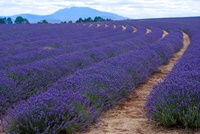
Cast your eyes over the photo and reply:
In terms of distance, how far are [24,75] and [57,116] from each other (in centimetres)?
219

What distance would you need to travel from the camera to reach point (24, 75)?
538cm

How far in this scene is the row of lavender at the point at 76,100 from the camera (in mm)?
3283

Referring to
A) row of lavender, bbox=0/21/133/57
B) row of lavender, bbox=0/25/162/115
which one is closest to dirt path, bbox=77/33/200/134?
row of lavender, bbox=0/25/162/115

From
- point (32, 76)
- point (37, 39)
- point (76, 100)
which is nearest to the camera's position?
point (76, 100)

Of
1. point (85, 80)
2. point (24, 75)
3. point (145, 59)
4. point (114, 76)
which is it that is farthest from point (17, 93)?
point (145, 59)

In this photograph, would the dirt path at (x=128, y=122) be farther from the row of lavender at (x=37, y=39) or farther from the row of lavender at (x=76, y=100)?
the row of lavender at (x=37, y=39)

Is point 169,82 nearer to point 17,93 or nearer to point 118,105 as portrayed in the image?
point 118,105

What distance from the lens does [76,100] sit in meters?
3.72

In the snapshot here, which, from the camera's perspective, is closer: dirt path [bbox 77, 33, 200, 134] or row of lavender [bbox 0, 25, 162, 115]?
dirt path [bbox 77, 33, 200, 134]

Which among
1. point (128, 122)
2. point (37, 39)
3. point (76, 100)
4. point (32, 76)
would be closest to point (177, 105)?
point (128, 122)

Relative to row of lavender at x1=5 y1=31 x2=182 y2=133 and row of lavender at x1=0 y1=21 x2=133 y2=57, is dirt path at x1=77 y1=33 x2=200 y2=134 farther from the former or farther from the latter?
row of lavender at x1=0 y1=21 x2=133 y2=57

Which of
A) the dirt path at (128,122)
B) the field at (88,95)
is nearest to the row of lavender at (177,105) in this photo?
the field at (88,95)

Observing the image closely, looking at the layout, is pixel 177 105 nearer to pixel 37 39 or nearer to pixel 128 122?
pixel 128 122

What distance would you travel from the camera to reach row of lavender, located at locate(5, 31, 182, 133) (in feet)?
Answer: 10.8
